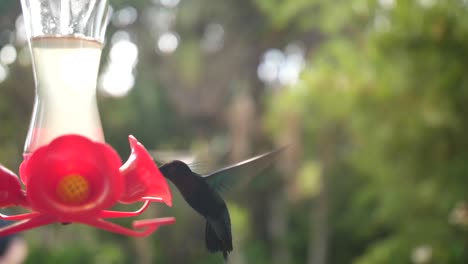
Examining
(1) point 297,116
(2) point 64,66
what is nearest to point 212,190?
(2) point 64,66

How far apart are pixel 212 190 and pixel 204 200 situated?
20mm

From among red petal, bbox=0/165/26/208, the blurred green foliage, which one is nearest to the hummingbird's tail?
red petal, bbox=0/165/26/208

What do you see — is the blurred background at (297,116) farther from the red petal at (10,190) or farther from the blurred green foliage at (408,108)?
the red petal at (10,190)

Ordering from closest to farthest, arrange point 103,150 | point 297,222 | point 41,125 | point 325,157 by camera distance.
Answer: point 103,150, point 41,125, point 325,157, point 297,222

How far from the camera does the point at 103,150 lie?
0.97 meters

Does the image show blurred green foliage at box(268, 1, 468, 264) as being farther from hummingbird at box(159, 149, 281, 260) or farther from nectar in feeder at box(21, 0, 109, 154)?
hummingbird at box(159, 149, 281, 260)

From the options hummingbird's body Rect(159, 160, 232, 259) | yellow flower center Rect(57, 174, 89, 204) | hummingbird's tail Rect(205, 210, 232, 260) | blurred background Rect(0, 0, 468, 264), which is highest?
yellow flower center Rect(57, 174, 89, 204)

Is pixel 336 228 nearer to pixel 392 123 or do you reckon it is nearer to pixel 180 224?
pixel 180 224

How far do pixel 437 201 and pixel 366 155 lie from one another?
0.63 m

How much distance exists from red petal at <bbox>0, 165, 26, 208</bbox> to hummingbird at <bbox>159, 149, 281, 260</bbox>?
0.20 metres

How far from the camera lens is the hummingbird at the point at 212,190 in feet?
3.55

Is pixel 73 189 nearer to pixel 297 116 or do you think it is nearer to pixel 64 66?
pixel 64 66

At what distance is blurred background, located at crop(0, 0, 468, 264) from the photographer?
3.97 m

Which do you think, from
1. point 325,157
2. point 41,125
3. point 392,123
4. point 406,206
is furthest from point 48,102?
point 325,157
